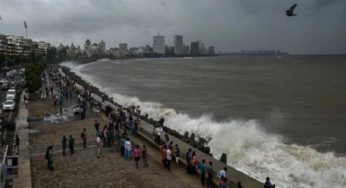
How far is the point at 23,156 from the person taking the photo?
19.3 m

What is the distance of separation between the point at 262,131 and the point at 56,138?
50.3 ft

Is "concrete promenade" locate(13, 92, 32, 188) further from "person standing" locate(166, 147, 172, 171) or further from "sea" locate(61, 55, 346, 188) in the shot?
"sea" locate(61, 55, 346, 188)

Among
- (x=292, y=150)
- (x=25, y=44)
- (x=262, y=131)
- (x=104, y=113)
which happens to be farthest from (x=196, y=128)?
(x=25, y=44)

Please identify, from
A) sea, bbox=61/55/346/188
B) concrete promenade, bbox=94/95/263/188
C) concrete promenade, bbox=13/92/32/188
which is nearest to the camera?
concrete promenade, bbox=94/95/263/188

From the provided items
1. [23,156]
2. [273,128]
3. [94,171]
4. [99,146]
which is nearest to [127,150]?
[99,146]

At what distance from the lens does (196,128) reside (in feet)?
103

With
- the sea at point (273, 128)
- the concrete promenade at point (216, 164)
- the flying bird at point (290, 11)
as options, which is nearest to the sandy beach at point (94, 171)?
the concrete promenade at point (216, 164)

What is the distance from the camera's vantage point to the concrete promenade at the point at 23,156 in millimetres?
15674

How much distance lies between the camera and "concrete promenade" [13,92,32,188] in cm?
1567

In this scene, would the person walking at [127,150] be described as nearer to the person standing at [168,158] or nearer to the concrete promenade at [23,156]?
the person standing at [168,158]

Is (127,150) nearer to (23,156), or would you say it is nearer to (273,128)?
(23,156)

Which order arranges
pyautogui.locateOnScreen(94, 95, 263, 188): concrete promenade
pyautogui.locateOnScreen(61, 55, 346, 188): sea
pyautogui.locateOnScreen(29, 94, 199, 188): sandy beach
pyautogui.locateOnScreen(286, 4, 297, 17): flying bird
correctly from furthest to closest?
pyautogui.locateOnScreen(61, 55, 346, 188): sea
pyautogui.locateOnScreen(29, 94, 199, 188): sandy beach
pyautogui.locateOnScreen(94, 95, 263, 188): concrete promenade
pyautogui.locateOnScreen(286, 4, 297, 17): flying bird

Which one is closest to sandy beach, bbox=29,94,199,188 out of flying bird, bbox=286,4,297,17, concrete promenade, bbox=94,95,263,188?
concrete promenade, bbox=94,95,263,188

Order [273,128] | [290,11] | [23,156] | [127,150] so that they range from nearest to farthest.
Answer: [290,11]
[127,150]
[23,156]
[273,128]
